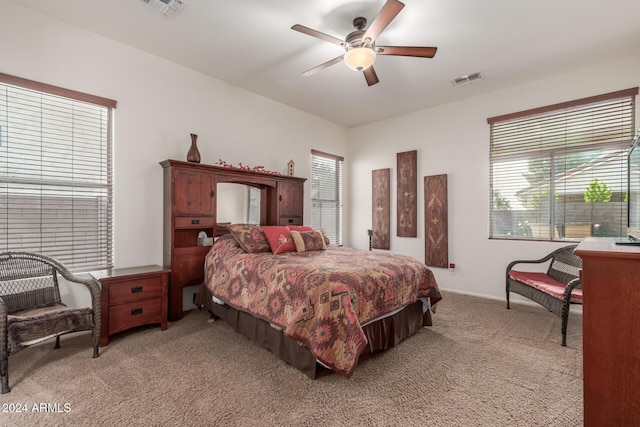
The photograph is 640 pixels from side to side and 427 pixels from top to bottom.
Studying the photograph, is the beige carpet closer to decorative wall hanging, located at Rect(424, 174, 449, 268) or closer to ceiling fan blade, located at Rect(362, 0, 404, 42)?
decorative wall hanging, located at Rect(424, 174, 449, 268)

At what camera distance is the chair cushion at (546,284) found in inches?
104

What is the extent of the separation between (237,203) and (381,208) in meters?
2.72

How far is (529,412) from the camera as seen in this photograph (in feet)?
5.73

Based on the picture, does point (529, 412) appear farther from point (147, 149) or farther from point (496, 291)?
point (147, 149)

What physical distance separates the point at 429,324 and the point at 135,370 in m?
2.71

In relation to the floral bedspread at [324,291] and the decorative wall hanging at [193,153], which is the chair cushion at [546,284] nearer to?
the floral bedspread at [324,291]

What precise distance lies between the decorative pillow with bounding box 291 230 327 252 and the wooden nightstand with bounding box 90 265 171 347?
4.59 feet

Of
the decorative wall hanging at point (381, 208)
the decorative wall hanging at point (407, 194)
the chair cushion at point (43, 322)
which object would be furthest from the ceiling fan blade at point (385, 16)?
the chair cushion at point (43, 322)

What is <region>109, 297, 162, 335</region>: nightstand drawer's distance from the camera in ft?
8.62

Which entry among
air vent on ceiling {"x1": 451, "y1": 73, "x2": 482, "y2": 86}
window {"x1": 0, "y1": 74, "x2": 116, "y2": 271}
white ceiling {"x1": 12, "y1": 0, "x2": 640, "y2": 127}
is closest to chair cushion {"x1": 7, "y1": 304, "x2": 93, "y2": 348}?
window {"x1": 0, "y1": 74, "x2": 116, "y2": 271}

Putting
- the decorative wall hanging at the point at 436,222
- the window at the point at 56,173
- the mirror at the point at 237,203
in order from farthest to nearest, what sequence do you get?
the decorative wall hanging at the point at 436,222 < the mirror at the point at 237,203 < the window at the point at 56,173

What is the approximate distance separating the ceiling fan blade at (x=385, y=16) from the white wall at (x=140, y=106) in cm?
238

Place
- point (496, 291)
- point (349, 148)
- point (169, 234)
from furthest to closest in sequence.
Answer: point (349, 148), point (496, 291), point (169, 234)

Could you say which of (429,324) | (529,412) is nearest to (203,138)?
(429,324)
